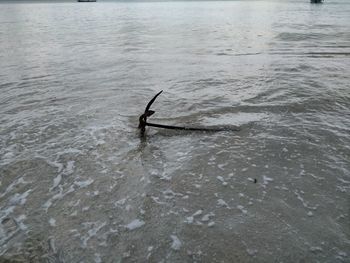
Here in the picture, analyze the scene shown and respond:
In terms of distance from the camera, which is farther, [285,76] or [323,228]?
[285,76]

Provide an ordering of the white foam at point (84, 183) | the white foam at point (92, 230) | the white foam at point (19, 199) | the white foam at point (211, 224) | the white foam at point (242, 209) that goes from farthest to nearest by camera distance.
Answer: the white foam at point (84, 183) → the white foam at point (19, 199) → the white foam at point (242, 209) → the white foam at point (211, 224) → the white foam at point (92, 230)

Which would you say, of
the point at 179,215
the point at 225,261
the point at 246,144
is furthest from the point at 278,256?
the point at 246,144

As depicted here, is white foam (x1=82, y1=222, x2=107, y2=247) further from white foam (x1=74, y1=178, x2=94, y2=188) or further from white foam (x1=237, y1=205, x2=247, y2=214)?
white foam (x1=237, y1=205, x2=247, y2=214)

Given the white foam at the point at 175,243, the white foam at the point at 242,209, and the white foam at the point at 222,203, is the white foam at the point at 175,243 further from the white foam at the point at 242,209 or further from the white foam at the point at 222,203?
the white foam at the point at 242,209

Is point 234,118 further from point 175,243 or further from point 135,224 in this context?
point 175,243

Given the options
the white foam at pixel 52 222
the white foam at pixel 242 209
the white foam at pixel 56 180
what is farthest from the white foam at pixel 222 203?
the white foam at pixel 56 180

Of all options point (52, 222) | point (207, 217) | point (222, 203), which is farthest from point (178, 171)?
point (52, 222)

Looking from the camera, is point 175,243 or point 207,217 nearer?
point 175,243

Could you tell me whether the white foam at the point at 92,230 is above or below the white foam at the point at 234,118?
above

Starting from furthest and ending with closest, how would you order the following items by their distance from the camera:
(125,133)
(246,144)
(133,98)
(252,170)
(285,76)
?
(285,76) → (133,98) → (125,133) → (246,144) → (252,170)

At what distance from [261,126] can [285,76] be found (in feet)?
15.4

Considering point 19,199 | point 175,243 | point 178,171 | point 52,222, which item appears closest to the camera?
point 175,243

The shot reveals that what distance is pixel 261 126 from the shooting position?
6496 millimetres

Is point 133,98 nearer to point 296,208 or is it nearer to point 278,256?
point 296,208
